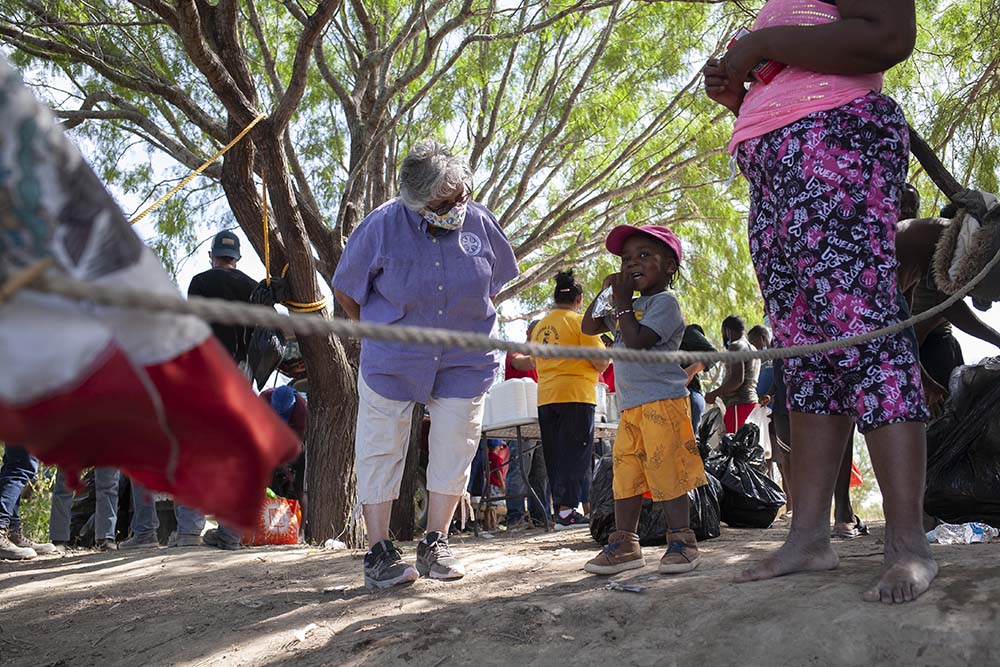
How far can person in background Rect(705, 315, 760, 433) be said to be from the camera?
25.3 ft

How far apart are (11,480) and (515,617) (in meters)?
4.72

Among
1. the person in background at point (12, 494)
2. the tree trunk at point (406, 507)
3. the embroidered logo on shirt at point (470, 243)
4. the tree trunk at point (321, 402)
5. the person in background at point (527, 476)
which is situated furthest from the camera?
the person in background at point (527, 476)

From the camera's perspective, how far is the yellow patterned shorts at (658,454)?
146 inches

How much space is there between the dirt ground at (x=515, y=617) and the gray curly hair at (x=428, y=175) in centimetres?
158

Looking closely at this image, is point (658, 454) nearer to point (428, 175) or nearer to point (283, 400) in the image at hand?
point (428, 175)

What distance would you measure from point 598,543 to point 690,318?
10.9 metres

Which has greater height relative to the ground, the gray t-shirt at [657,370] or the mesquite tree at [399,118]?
the mesquite tree at [399,118]

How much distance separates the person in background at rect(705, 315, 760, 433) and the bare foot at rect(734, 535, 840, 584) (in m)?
4.87

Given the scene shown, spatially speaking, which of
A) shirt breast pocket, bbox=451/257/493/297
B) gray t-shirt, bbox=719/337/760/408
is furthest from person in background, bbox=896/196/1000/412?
gray t-shirt, bbox=719/337/760/408

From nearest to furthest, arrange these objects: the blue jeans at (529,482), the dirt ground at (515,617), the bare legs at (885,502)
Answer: the dirt ground at (515,617) → the bare legs at (885,502) → the blue jeans at (529,482)

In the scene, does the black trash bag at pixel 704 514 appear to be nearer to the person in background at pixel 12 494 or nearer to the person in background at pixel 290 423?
the person in background at pixel 290 423

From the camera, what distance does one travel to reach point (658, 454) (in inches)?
146

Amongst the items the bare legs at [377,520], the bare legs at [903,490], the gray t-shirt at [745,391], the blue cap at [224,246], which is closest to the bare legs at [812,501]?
the bare legs at [903,490]

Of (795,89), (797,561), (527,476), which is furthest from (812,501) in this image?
(527,476)
